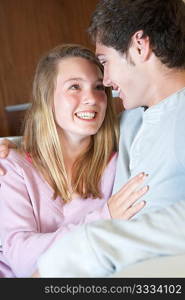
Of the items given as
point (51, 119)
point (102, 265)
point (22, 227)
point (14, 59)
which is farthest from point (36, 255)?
point (14, 59)

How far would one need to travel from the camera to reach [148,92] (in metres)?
1.16

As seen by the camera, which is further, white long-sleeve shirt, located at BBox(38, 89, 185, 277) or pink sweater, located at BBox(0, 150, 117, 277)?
pink sweater, located at BBox(0, 150, 117, 277)

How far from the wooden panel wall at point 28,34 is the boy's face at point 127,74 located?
991mm

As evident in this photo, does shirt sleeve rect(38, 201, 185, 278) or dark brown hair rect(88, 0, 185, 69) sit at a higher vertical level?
dark brown hair rect(88, 0, 185, 69)

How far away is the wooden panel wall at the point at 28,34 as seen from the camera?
2055 mm

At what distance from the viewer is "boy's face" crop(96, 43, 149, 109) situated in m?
1.15

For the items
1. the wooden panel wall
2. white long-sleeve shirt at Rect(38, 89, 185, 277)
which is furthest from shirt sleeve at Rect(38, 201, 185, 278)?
the wooden panel wall

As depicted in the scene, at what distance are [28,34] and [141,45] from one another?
112cm

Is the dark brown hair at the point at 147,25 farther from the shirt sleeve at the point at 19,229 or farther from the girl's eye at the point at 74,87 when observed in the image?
the shirt sleeve at the point at 19,229

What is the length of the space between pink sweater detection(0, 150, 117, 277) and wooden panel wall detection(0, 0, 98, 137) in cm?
93

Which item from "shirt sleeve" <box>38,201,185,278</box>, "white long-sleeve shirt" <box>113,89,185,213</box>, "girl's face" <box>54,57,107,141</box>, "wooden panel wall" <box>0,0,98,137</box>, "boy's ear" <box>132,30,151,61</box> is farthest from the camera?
"wooden panel wall" <box>0,0,98,137</box>

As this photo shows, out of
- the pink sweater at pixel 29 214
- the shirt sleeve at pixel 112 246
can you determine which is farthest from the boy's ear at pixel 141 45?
the shirt sleeve at pixel 112 246

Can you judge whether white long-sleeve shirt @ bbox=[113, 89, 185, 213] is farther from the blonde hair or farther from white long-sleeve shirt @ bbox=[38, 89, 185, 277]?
the blonde hair

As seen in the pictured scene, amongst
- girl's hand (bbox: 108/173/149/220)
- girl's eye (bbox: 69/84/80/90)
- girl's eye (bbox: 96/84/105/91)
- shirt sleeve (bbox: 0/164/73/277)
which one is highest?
girl's eye (bbox: 69/84/80/90)
